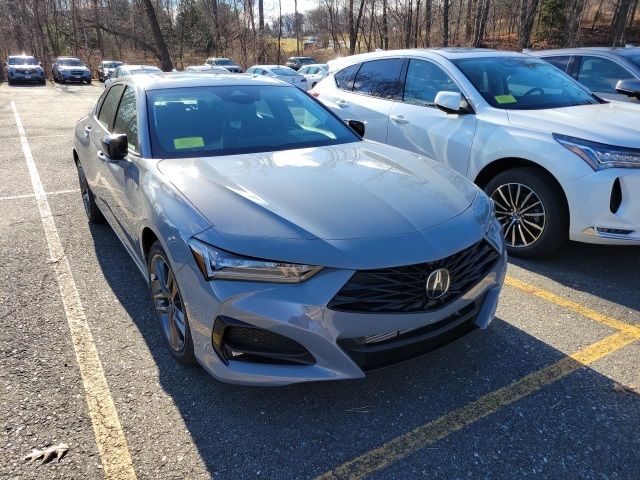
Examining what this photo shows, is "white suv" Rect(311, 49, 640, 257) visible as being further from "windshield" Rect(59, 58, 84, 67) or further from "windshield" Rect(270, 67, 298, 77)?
"windshield" Rect(59, 58, 84, 67)

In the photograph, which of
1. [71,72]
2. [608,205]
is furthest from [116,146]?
[71,72]

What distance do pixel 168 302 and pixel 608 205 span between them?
127 inches

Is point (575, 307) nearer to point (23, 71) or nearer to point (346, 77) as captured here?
point (346, 77)

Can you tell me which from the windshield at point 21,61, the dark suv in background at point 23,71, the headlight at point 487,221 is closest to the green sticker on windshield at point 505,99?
the headlight at point 487,221

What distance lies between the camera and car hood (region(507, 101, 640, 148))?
3.76 metres

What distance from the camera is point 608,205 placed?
12.1 ft

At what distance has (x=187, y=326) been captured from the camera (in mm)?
2498

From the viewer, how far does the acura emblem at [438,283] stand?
2.23m

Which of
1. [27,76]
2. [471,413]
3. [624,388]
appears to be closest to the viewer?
[471,413]

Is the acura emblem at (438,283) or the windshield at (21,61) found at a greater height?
the acura emblem at (438,283)

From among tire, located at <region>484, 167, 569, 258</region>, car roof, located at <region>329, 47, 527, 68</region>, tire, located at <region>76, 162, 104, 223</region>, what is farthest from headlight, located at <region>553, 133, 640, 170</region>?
tire, located at <region>76, 162, 104, 223</region>

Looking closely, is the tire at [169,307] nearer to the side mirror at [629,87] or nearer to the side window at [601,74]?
the side mirror at [629,87]

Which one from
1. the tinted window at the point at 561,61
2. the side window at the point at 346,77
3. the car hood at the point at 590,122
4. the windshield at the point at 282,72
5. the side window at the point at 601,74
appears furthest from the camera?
the windshield at the point at 282,72

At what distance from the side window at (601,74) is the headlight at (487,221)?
5043 millimetres
